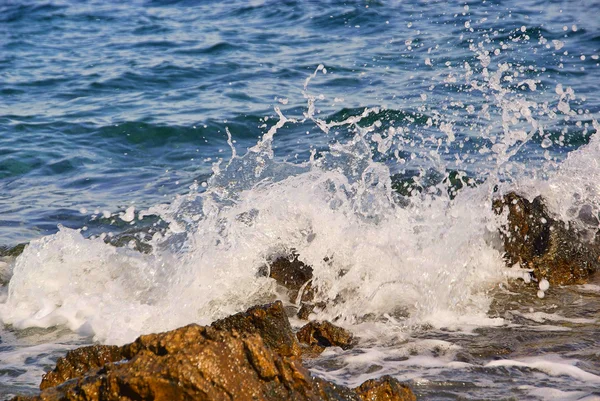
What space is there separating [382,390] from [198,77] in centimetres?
804

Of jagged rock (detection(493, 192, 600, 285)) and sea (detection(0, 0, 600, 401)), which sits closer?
sea (detection(0, 0, 600, 401))

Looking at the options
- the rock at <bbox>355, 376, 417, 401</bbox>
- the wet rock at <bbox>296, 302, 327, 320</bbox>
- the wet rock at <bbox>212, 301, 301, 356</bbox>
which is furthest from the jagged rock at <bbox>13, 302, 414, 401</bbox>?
the wet rock at <bbox>296, 302, 327, 320</bbox>

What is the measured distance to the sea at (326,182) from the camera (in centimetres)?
414

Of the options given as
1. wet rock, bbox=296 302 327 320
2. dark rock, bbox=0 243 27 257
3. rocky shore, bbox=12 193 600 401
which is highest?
rocky shore, bbox=12 193 600 401

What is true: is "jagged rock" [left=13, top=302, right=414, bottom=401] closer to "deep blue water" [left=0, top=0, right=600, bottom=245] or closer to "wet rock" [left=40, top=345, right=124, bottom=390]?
"wet rock" [left=40, top=345, right=124, bottom=390]

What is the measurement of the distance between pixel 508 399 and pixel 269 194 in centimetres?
250

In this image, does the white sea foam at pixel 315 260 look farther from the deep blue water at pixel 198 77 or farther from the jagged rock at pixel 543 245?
the deep blue water at pixel 198 77

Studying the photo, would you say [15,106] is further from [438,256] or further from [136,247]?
[438,256]

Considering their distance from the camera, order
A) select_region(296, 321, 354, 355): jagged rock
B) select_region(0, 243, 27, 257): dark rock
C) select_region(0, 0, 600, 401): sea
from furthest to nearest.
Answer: select_region(0, 243, 27, 257): dark rock
select_region(0, 0, 600, 401): sea
select_region(296, 321, 354, 355): jagged rock

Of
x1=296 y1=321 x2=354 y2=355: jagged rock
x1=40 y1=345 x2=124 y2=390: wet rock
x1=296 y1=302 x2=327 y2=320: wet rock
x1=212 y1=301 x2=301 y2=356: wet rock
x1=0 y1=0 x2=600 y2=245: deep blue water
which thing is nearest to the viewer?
x1=40 y1=345 x2=124 y2=390: wet rock

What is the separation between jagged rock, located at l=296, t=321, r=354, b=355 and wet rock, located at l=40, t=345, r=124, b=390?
1116 millimetres

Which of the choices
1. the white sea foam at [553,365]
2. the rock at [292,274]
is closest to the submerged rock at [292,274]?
the rock at [292,274]

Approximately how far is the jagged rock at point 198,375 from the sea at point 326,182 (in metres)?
0.96

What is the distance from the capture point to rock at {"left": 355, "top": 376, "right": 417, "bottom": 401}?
9.38 ft
